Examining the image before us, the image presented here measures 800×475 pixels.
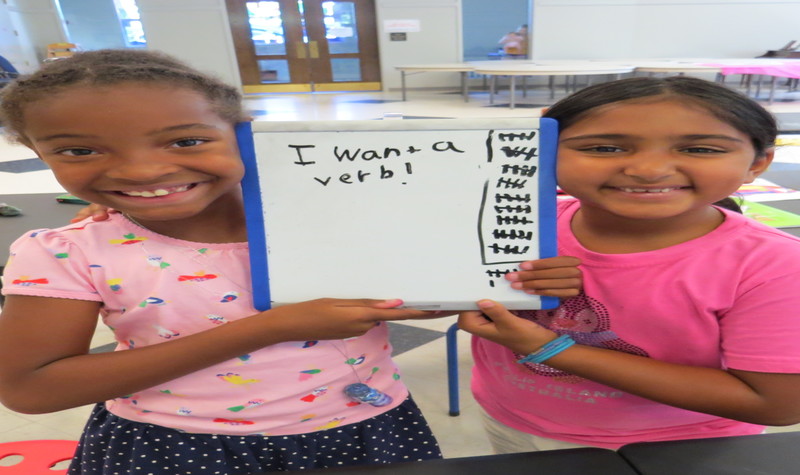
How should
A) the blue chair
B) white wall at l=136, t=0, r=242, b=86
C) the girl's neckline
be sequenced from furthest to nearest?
white wall at l=136, t=0, r=242, b=86
the blue chair
the girl's neckline

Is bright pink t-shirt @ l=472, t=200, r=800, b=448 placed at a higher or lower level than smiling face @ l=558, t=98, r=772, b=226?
lower

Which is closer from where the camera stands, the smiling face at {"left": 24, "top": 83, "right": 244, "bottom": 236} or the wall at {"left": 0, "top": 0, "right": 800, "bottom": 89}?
the smiling face at {"left": 24, "top": 83, "right": 244, "bottom": 236}

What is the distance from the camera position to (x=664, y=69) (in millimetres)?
5395

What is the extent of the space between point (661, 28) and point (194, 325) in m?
10.1

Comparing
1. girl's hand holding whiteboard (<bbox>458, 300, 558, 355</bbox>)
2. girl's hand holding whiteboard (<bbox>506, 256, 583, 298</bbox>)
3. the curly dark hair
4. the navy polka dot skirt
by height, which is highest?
the curly dark hair

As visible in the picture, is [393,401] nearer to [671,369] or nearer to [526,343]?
[526,343]

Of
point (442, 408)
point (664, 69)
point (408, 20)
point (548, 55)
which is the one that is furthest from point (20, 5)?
point (442, 408)

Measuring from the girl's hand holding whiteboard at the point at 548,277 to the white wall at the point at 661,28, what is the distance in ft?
30.6

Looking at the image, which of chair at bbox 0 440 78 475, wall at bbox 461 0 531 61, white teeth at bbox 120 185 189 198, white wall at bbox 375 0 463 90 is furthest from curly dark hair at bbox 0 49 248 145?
wall at bbox 461 0 531 61

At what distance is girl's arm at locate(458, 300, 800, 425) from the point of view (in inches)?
22.6

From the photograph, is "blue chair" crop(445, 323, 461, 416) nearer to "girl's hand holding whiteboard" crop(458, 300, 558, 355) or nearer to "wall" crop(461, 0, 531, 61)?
"girl's hand holding whiteboard" crop(458, 300, 558, 355)

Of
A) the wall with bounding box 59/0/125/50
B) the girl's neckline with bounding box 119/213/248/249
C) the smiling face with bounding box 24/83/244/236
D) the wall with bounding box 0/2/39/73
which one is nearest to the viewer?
the smiling face with bounding box 24/83/244/236

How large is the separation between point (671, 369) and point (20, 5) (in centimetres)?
1212

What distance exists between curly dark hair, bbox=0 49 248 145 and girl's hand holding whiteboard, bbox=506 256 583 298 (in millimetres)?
416
